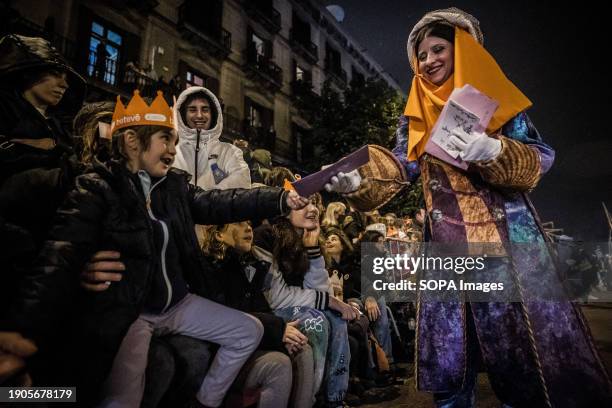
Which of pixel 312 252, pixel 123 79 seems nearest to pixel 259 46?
pixel 123 79

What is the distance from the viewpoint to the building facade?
10.5 m

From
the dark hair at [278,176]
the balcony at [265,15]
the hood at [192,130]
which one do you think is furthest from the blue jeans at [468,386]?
the balcony at [265,15]

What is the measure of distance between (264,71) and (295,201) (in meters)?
17.7

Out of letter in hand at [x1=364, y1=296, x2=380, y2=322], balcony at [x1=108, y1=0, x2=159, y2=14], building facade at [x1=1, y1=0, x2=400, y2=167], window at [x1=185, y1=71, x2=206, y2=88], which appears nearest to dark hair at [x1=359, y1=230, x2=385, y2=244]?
letter in hand at [x1=364, y1=296, x2=380, y2=322]

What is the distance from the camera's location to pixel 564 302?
4.95 ft

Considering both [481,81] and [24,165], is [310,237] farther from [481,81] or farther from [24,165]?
[24,165]

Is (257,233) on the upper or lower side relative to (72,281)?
upper

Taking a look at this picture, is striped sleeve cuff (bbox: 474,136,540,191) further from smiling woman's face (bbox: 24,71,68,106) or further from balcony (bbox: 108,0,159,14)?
balcony (bbox: 108,0,159,14)

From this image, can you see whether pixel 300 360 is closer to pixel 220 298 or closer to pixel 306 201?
pixel 220 298

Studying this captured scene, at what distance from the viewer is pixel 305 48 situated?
21.1 meters

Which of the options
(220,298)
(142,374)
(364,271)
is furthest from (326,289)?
(142,374)

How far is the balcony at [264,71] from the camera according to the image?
677 inches

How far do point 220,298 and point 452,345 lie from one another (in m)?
1.37

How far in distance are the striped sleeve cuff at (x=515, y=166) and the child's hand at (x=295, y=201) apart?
0.91 meters
